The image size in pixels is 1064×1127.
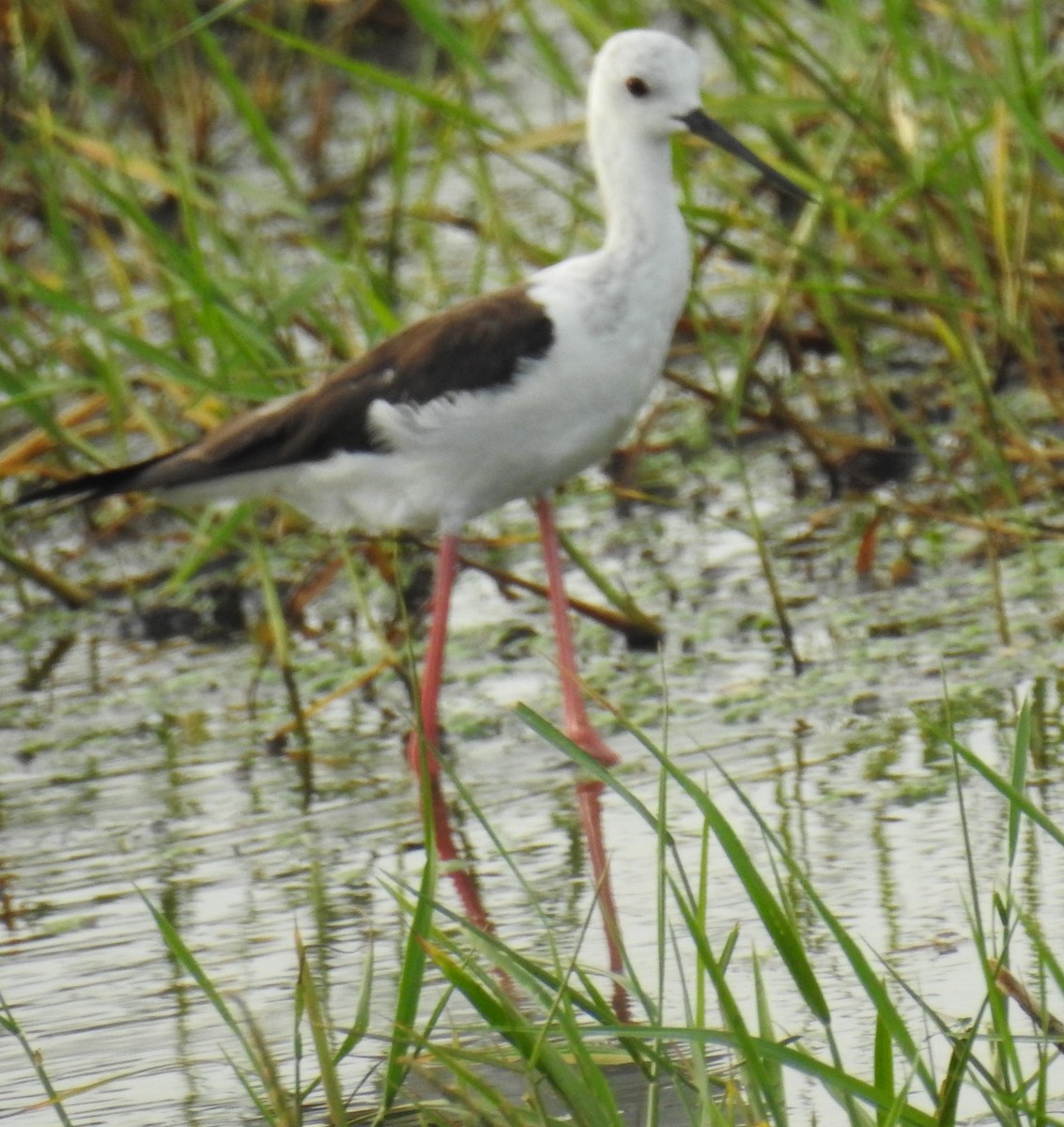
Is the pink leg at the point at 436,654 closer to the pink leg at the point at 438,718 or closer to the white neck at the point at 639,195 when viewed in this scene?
the pink leg at the point at 438,718

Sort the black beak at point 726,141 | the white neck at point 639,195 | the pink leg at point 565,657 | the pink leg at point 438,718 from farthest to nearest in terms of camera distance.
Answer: the black beak at point 726,141 < the white neck at point 639,195 < the pink leg at point 565,657 < the pink leg at point 438,718

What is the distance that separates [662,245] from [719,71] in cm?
417

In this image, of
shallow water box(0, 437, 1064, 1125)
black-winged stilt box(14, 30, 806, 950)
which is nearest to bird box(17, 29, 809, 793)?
black-winged stilt box(14, 30, 806, 950)

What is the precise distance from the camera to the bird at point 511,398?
402 centimetres

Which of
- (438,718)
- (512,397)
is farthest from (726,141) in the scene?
(438,718)

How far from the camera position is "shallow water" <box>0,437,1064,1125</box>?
290 centimetres

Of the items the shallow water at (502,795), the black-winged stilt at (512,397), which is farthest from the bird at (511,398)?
the shallow water at (502,795)

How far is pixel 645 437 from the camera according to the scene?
5.28 metres

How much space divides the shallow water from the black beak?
0.79 meters

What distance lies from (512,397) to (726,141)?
0.65m

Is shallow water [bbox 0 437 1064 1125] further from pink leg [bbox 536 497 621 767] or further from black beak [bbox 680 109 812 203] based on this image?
black beak [bbox 680 109 812 203]

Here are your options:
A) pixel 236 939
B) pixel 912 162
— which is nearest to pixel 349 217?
pixel 912 162

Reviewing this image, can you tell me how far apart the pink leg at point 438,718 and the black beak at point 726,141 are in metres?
0.85

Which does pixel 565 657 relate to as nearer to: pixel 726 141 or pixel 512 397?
pixel 512 397
